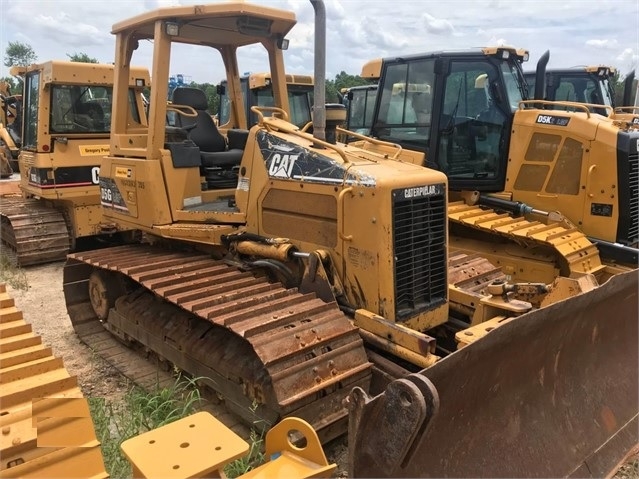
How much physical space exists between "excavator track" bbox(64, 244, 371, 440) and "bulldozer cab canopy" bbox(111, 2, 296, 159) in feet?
3.54

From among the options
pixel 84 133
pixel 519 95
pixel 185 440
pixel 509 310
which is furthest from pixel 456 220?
pixel 84 133

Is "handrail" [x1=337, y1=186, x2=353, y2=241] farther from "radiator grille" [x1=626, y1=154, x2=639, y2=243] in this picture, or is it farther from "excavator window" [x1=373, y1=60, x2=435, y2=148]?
"radiator grille" [x1=626, y1=154, x2=639, y2=243]

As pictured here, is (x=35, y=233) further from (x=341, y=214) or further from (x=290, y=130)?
(x=341, y=214)

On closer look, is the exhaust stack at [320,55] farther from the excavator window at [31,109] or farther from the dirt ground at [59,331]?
the excavator window at [31,109]

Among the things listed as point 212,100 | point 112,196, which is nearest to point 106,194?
point 112,196

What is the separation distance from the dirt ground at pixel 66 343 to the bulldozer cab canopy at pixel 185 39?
1803 mm

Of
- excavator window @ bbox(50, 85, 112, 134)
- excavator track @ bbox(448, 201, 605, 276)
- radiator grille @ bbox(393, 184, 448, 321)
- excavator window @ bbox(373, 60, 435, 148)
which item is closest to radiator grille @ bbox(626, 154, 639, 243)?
excavator track @ bbox(448, 201, 605, 276)

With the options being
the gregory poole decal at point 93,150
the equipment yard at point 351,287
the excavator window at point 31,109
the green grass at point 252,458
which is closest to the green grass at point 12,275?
the equipment yard at point 351,287

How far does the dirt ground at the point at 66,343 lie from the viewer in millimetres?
3498

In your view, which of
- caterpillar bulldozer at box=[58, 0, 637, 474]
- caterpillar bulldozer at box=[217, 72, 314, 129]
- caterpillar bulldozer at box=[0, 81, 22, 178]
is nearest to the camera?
caterpillar bulldozer at box=[58, 0, 637, 474]

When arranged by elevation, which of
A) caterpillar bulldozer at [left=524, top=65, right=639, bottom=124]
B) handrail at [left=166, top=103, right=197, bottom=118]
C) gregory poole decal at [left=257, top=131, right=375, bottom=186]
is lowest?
gregory poole decal at [left=257, top=131, right=375, bottom=186]

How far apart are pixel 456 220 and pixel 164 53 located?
11.4 ft

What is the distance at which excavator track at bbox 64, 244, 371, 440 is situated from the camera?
10.4 feet

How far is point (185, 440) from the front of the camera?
1960 millimetres
